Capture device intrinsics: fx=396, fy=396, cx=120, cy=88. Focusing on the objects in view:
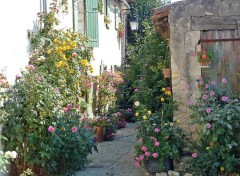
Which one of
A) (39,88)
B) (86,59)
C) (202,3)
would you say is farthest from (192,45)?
(39,88)

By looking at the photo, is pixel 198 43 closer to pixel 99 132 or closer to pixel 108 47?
pixel 99 132

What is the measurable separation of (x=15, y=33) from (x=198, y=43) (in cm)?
328

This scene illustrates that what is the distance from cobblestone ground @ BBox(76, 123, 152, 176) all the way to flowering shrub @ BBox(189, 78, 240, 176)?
122 cm

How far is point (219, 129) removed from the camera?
20.9ft

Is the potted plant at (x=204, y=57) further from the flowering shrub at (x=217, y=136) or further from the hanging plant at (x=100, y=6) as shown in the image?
the hanging plant at (x=100, y=6)

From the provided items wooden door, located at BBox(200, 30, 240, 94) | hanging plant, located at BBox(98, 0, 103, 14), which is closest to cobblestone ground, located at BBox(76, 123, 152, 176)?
wooden door, located at BBox(200, 30, 240, 94)

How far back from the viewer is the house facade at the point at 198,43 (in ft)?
23.6

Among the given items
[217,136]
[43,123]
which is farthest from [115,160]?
[43,123]

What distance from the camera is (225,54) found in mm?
7227

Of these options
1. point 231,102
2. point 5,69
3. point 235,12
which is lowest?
point 231,102

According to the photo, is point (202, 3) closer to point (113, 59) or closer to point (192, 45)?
point (192, 45)

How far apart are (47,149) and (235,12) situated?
4166mm

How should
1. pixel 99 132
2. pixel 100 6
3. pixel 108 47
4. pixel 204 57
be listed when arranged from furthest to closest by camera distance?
pixel 108 47, pixel 100 6, pixel 99 132, pixel 204 57

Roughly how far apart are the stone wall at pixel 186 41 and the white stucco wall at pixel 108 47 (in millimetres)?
5395
